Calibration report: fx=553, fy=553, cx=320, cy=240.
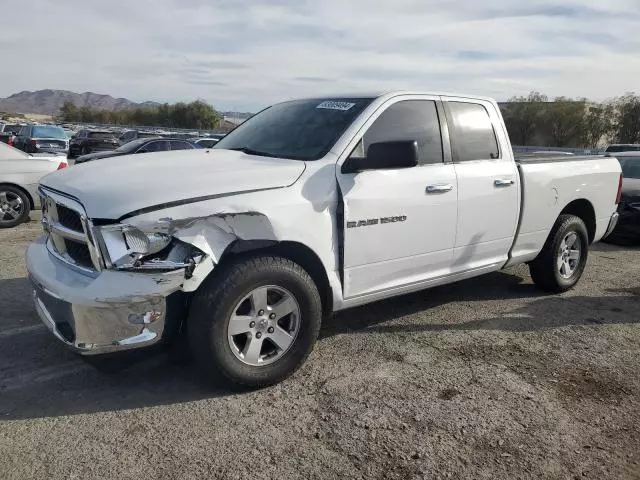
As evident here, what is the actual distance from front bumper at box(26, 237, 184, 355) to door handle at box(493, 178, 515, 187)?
2923mm

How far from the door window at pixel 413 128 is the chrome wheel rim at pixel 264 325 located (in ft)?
4.18

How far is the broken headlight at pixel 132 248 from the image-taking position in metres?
3.04

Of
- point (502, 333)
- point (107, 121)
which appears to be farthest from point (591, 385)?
point (107, 121)

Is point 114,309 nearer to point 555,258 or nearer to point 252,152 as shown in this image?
point 252,152

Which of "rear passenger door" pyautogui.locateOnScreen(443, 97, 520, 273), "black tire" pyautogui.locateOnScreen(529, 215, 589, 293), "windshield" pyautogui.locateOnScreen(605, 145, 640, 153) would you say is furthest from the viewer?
"windshield" pyautogui.locateOnScreen(605, 145, 640, 153)

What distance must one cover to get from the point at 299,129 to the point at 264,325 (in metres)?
1.63

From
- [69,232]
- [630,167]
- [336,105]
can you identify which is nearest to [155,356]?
[69,232]

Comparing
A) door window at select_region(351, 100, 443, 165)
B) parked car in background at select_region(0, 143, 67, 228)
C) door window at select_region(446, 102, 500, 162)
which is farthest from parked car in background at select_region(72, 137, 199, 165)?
door window at select_region(351, 100, 443, 165)

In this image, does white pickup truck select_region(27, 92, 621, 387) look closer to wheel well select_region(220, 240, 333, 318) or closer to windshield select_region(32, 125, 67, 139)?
wheel well select_region(220, 240, 333, 318)

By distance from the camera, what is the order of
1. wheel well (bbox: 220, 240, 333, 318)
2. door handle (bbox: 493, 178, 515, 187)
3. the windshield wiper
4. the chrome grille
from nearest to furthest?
the chrome grille → wheel well (bbox: 220, 240, 333, 318) → the windshield wiper → door handle (bbox: 493, 178, 515, 187)

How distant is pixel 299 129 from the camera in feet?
14.1

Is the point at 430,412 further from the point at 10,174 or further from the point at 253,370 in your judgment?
the point at 10,174

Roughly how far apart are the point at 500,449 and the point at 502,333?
1.82 meters

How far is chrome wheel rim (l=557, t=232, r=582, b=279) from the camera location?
18.9ft
